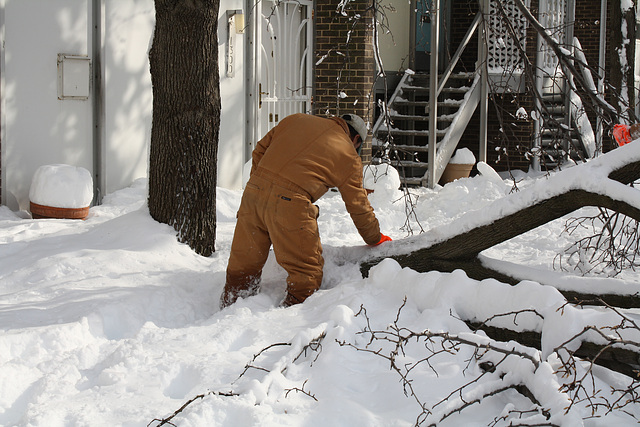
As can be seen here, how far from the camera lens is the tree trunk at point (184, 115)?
6.58m

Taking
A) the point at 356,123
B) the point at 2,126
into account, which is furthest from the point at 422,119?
the point at 356,123

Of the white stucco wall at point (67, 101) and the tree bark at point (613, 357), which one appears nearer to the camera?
the tree bark at point (613, 357)

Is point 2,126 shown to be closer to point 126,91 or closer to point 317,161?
point 126,91

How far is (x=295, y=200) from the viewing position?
5332mm

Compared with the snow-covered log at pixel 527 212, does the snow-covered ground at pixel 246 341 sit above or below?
below

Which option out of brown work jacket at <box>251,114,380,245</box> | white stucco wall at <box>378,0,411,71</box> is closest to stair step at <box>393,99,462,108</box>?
white stucco wall at <box>378,0,411,71</box>

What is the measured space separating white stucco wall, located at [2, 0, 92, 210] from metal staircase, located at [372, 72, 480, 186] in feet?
16.5

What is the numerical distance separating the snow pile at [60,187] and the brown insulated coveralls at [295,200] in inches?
133

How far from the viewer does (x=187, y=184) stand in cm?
Result: 668

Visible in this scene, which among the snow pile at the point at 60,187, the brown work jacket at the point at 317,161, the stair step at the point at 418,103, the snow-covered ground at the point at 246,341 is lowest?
the snow-covered ground at the point at 246,341

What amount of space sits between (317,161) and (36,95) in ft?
15.1

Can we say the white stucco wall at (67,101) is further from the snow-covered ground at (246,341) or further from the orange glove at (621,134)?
the orange glove at (621,134)

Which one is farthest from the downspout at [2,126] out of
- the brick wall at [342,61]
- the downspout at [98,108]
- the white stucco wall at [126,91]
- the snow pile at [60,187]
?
the brick wall at [342,61]

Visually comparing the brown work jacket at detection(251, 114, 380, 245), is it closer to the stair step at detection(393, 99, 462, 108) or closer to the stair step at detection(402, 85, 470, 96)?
the stair step at detection(393, 99, 462, 108)
